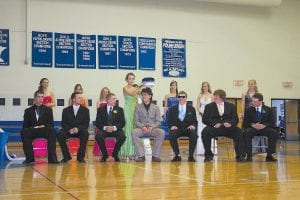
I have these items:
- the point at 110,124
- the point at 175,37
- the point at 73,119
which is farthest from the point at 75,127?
the point at 175,37

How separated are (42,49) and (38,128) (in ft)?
20.2

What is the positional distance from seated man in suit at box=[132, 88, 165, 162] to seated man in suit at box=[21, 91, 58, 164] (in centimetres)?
132

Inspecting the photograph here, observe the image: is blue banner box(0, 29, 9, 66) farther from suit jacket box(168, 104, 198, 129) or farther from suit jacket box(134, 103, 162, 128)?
suit jacket box(168, 104, 198, 129)

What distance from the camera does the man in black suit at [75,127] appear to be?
6574mm

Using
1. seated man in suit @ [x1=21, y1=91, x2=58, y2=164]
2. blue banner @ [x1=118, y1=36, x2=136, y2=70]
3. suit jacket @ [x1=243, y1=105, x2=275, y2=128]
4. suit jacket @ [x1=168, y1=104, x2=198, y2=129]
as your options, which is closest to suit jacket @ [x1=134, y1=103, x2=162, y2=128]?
suit jacket @ [x1=168, y1=104, x2=198, y2=129]

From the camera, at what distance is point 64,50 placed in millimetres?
12438

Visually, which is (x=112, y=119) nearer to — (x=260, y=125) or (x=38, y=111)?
(x=38, y=111)

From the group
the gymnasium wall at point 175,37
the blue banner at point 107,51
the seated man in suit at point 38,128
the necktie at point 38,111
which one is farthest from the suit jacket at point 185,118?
the blue banner at point 107,51

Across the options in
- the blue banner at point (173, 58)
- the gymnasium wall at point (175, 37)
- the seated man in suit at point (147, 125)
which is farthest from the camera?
the blue banner at point (173, 58)

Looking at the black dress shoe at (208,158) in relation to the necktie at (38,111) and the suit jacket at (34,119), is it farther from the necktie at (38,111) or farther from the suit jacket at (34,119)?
the necktie at (38,111)

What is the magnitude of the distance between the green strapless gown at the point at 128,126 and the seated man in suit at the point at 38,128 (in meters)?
1.29

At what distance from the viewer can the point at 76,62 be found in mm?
12594

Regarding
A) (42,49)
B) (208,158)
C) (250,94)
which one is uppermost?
(42,49)

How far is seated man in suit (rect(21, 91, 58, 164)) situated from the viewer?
6438mm
